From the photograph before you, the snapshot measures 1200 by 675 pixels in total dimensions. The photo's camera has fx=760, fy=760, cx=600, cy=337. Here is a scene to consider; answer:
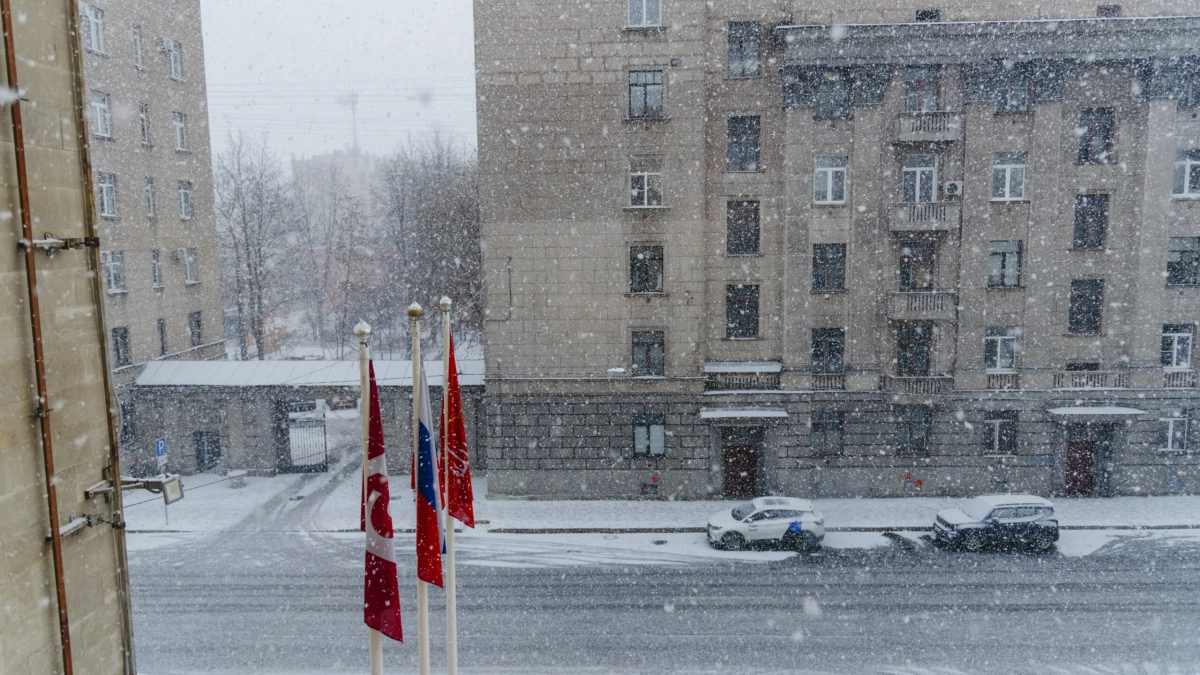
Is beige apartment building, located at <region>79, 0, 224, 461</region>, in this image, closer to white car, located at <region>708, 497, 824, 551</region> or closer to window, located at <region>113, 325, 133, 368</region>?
window, located at <region>113, 325, 133, 368</region>

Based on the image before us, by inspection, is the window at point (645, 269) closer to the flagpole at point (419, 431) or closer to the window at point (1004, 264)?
the window at point (1004, 264)

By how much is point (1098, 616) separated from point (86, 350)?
2023cm

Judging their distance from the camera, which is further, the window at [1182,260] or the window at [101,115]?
the window at [101,115]

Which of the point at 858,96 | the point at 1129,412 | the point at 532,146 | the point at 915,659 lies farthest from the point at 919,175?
the point at 915,659

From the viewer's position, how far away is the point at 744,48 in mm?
25312

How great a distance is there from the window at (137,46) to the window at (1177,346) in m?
38.0

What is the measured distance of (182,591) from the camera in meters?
19.1

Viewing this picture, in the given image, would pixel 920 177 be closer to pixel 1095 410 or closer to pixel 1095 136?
pixel 1095 136

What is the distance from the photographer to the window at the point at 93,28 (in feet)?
86.3

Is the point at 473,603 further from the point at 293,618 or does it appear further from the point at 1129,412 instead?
the point at 1129,412

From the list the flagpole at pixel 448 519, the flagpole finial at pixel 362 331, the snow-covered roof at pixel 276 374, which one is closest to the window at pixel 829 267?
the snow-covered roof at pixel 276 374

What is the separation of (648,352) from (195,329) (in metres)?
20.2

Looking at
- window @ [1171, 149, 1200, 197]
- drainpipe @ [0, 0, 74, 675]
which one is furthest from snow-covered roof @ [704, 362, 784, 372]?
drainpipe @ [0, 0, 74, 675]

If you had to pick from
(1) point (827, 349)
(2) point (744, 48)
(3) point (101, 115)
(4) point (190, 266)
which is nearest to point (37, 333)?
(2) point (744, 48)
